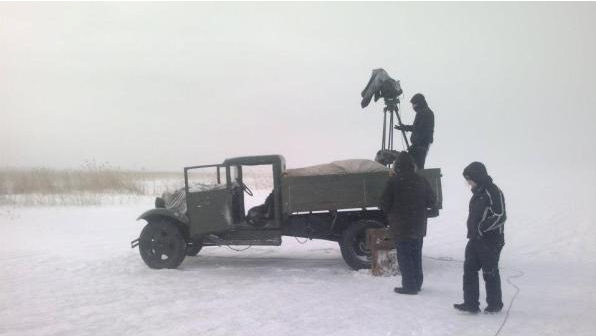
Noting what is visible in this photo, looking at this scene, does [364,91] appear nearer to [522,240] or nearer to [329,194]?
[329,194]

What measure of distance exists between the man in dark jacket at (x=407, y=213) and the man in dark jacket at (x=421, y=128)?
163cm

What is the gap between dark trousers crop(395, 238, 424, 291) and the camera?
22.7 ft

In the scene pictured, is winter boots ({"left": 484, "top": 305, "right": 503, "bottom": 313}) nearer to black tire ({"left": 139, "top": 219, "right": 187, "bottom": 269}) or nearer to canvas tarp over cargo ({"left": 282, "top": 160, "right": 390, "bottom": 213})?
canvas tarp over cargo ({"left": 282, "top": 160, "right": 390, "bottom": 213})

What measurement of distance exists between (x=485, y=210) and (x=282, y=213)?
135 inches

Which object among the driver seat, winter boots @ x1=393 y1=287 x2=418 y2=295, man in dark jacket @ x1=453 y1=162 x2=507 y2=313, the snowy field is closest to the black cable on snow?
the snowy field

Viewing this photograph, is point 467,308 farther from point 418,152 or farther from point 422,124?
point 422,124

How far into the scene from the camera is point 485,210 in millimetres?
5898

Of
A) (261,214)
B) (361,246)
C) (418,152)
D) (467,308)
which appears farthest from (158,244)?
(467,308)

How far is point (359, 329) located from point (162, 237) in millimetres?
4233

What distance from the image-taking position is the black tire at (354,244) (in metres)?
8.41

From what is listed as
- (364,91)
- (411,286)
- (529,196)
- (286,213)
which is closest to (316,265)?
(286,213)

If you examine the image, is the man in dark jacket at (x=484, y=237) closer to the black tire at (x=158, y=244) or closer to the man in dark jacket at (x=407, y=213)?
the man in dark jacket at (x=407, y=213)

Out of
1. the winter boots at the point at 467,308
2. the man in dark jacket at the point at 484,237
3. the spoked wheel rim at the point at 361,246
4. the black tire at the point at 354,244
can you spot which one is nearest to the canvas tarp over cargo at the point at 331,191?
the black tire at the point at 354,244

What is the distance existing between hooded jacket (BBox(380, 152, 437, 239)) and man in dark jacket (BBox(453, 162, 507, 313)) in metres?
0.96
